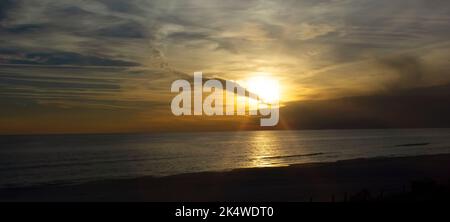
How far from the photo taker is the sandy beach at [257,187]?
131 feet

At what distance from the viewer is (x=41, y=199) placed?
4300cm

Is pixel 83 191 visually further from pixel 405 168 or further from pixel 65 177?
pixel 405 168

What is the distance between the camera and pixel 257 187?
45.8m

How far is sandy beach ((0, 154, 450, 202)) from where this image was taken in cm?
3997

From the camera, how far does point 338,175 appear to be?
5419cm
